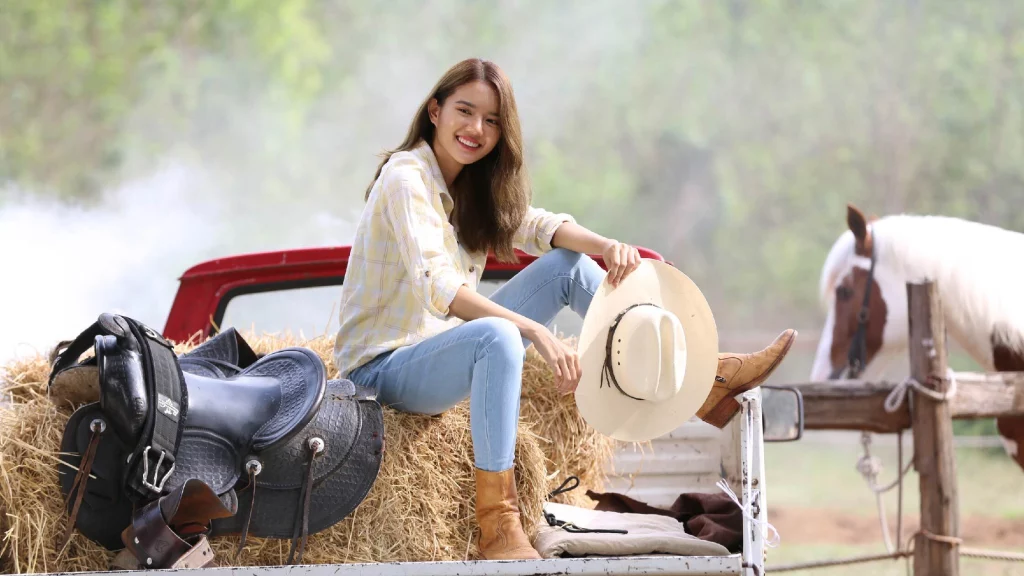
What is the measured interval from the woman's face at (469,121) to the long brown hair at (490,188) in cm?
3

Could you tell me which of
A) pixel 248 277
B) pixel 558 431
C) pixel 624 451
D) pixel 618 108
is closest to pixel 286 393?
pixel 558 431

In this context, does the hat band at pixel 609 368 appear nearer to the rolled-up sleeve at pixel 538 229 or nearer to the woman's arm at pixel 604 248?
the woman's arm at pixel 604 248

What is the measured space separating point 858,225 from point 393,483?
11.3ft

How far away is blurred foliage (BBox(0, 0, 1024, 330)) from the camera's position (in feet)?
61.6

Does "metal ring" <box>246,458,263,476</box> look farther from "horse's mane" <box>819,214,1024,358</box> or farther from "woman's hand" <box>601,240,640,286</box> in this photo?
"horse's mane" <box>819,214,1024,358</box>

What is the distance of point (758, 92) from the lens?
2288 centimetres

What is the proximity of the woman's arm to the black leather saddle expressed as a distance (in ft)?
2.08

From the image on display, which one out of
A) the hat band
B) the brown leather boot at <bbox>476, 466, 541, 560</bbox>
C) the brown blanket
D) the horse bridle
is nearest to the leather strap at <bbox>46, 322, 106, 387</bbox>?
the brown leather boot at <bbox>476, 466, 541, 560</bbox>

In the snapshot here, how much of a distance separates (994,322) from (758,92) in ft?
63.3

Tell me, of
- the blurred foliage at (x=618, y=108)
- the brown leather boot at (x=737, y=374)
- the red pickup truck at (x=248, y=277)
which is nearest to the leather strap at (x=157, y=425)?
the brown leather boot at (x=737, y=374)

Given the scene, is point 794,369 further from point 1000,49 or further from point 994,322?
point 994,322

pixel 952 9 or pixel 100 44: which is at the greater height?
pixel 952 9

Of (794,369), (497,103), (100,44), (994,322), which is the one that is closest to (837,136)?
(794,369)

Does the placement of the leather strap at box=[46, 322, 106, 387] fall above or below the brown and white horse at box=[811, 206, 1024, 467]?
below
